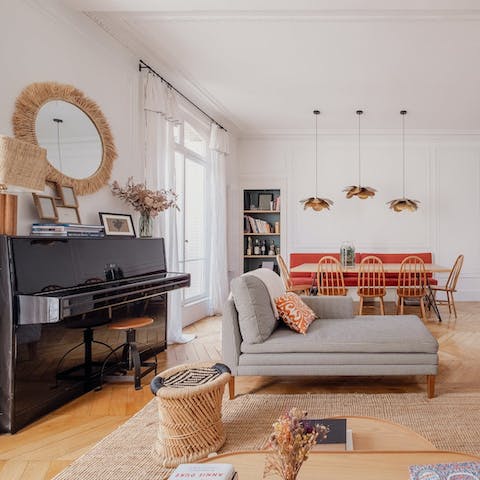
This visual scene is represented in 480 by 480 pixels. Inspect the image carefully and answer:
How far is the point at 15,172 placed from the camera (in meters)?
2.16

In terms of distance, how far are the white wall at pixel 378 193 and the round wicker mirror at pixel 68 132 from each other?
3.74m

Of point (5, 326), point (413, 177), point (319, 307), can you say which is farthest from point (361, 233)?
point (5, 326)

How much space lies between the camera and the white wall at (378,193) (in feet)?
23.1

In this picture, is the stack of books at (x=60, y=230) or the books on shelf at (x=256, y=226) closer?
the stack of books at (x=60, y=230)

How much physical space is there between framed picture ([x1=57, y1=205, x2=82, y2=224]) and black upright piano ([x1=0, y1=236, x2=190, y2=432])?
262 mm

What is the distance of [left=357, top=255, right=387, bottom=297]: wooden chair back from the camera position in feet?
17.2

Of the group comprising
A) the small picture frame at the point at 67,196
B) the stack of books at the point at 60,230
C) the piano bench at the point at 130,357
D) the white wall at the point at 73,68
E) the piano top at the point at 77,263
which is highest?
the white wall at the point at 73,68

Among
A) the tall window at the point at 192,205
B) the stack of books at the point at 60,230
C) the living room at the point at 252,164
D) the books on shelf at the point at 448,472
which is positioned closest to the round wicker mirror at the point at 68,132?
the living room at the point at 252,164

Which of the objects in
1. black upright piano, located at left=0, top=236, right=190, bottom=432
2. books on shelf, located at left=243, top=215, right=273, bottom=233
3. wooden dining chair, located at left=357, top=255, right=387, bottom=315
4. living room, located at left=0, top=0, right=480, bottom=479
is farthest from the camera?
books on shelf, located at left=243, top=215, right=273, bottom=233

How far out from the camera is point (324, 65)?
424 cm

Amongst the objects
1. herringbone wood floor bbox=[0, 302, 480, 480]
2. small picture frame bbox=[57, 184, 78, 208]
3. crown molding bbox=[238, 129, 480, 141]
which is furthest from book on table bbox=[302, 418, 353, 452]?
crown molding bbox=[238, 129, 480, 141]

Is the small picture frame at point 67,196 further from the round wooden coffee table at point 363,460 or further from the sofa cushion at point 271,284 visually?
the round wooden coffee table at point 363,460

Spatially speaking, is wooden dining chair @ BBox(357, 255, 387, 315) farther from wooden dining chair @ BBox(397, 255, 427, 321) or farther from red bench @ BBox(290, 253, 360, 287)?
red bench @ BBox(290, 253, 360, 287)

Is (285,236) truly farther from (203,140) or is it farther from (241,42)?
(241,42)
